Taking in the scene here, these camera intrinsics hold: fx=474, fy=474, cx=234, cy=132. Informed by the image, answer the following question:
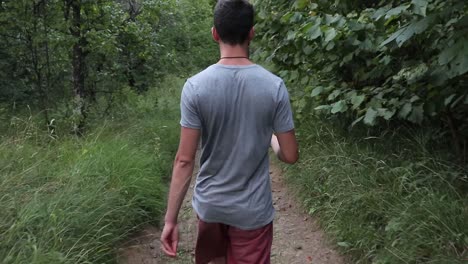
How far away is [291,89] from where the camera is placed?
6.65 metres

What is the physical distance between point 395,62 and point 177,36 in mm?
10429

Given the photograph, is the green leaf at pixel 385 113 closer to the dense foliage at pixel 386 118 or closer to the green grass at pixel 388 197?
the dense foliage at pixel 386 118

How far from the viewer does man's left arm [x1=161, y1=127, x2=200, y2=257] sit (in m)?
2.11

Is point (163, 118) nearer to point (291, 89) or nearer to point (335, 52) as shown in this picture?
point (291, 89)

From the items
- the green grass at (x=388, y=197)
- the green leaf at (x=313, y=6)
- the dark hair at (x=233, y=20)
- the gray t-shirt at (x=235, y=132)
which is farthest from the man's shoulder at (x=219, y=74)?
the green leaf at (x=313, y=6)

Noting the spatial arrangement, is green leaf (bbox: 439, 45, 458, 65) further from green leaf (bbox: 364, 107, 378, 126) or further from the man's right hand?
the man's right hand

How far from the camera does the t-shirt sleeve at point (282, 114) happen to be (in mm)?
2113

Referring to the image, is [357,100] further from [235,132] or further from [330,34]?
[235,132]

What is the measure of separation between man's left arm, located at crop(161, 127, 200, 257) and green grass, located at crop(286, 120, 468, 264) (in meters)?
1.85

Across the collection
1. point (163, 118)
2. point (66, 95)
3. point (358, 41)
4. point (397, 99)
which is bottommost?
point (163, 118)

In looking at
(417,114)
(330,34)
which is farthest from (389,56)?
(330,34)

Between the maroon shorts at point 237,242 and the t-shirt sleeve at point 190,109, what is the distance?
509 millimetres

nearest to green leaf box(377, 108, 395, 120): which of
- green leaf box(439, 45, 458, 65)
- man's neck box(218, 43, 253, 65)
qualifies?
green leaf box(439, 45, 458, 65)

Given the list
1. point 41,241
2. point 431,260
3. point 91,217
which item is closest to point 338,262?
point 431,260
